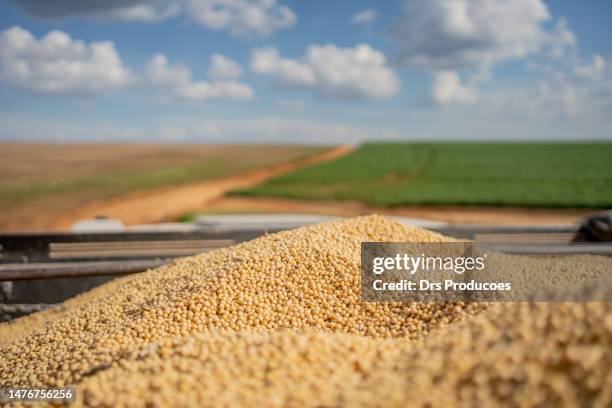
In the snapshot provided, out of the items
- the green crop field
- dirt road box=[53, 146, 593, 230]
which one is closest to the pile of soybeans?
dirt road box=[53, 146, 593, 230]

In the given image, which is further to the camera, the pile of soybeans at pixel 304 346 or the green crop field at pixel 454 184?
the green crop field at pixel 454 184

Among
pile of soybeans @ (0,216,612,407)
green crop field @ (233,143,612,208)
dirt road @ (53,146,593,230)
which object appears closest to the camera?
pile of soybeans @ (0,216,612,407)

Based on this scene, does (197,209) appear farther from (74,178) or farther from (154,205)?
(74,178)

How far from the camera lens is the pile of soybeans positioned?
117cm

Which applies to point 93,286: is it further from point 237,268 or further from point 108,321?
point 237,268

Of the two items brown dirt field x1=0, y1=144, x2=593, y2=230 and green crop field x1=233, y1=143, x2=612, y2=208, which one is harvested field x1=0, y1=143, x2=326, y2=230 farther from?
green crop field x1=233, y1=143, x2=612, y2=208

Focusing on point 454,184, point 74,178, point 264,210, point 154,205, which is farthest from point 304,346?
point 74,178

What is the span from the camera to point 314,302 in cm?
208

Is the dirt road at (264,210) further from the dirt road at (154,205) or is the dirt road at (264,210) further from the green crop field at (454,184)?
the green crop field at (454,184)

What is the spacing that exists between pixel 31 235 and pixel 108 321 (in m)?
1.42

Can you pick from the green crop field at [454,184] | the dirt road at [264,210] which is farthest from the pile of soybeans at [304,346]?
the green crop field at [454,184]

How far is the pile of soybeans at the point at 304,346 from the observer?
117 cm

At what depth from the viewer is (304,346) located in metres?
1.44

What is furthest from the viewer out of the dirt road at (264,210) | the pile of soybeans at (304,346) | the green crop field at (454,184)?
the green crop field at (454,184)
